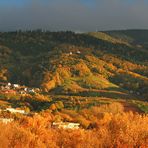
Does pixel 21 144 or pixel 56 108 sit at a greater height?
pixel 21 144

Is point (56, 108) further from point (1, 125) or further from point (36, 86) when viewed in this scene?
point (1, 125)

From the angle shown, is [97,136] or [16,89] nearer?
[97,136]

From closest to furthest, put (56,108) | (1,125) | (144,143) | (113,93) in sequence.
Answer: (144,143), (1,125), (56,108), (113,93)

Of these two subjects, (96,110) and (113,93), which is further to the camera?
(113,93)

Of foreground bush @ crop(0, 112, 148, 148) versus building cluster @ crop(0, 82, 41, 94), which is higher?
foreground bush @ crop(0, 112, 148, 148)

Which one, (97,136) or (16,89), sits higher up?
(97,136)

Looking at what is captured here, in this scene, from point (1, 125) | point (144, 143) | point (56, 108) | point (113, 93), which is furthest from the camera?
point (113, 93)

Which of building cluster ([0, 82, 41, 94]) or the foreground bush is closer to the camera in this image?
the foreground bush

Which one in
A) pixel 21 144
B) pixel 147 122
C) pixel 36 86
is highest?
pixel 147 122

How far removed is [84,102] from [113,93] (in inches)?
993

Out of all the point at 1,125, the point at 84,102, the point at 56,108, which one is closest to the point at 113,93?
the point at 84,102

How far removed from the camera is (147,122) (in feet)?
164

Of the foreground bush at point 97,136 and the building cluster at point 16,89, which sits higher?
the foreground bush at point 97,136

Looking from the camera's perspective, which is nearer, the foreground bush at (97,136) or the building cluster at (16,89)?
the foreground bush at (97,136)
